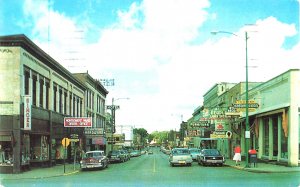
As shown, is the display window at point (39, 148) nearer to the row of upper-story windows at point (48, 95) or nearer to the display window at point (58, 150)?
the row of upper-story windows at point (48, 95)

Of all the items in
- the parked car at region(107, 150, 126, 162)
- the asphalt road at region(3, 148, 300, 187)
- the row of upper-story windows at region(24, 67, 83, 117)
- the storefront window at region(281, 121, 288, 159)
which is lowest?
the parked car at region(107, 150, 126, 162)

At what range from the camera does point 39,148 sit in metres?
39.8

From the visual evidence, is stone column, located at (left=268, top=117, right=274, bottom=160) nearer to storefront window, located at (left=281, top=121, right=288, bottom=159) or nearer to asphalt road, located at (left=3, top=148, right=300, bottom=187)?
storefront window, located at (left=281, top=121, right=288, bottom=159)

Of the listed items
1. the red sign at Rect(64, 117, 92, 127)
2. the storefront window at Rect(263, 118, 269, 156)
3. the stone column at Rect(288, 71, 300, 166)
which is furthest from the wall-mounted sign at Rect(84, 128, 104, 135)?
the stone column at Rect(288, 71, 300, 166)

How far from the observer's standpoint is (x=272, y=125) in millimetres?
39031

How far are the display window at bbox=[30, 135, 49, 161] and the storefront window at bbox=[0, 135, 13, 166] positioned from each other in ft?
16.6

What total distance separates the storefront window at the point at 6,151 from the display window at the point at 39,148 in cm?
505

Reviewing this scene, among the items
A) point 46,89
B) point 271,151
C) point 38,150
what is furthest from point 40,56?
point 271,151

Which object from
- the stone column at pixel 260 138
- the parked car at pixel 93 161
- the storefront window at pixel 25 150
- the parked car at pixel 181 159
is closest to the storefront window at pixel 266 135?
the stone column at pixel 260 138

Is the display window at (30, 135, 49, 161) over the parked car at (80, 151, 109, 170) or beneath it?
over

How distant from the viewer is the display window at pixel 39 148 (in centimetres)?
3868

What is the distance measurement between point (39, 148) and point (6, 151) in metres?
6.90

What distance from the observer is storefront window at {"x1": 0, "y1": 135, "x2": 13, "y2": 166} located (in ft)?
107

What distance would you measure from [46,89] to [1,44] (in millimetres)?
10065
